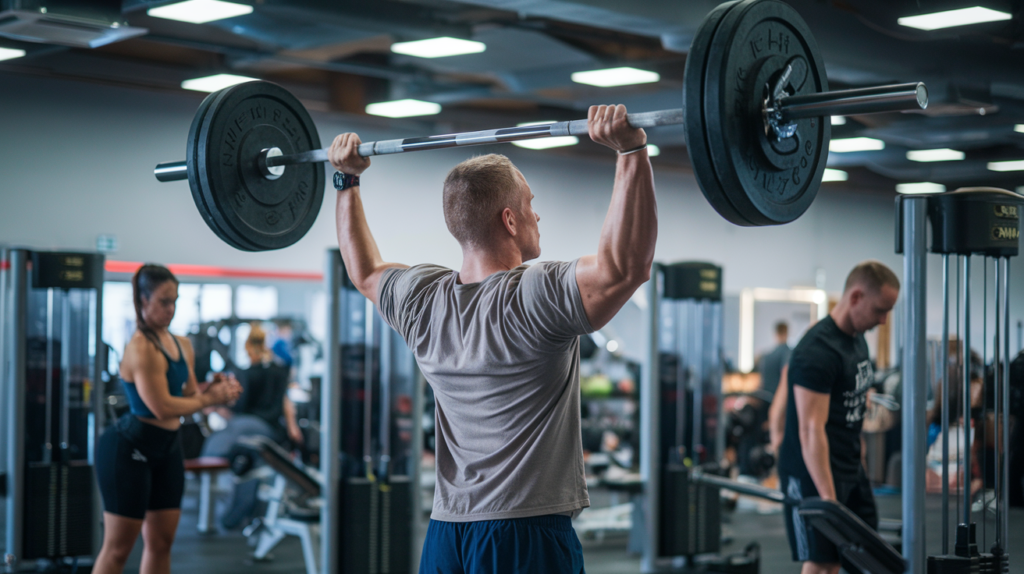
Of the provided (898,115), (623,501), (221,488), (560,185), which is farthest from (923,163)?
(221,488)

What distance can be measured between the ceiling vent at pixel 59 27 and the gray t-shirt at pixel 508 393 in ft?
8.81

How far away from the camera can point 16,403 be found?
4.81 metres

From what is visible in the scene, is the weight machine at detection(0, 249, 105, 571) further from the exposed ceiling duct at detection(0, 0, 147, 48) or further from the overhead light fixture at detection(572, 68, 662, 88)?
the overhead light fixture at detection(572, 68, 662, 88)

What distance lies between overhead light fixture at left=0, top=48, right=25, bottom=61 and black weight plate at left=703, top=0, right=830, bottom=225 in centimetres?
A: 457

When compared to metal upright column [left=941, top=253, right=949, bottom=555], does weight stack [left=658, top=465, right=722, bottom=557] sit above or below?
below

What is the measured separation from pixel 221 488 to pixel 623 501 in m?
2.98

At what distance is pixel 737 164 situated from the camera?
1549 millimetres

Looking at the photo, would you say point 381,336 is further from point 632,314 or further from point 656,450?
point 632,314

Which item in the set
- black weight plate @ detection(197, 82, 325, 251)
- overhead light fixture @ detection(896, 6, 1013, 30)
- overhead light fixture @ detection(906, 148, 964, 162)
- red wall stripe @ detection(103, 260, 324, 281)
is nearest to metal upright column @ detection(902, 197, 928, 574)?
black weight plate @ detection(197, 82, 325, 251)

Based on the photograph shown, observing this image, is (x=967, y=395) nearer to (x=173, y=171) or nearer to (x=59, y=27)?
(x=173, y=171)

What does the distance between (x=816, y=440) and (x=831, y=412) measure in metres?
0.13

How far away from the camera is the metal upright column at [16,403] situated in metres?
4.73

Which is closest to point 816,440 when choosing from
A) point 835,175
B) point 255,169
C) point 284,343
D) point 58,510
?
point 255,169

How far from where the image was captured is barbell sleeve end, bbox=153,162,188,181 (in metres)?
2.29
